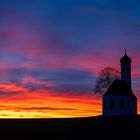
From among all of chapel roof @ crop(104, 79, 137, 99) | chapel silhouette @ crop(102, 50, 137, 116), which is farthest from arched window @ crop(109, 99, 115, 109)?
chapel roof @ crop(104, 79, 137, 99)

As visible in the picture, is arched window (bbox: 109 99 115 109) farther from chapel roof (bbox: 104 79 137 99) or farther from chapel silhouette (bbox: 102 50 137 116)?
chapel roof (bbox: 104 79 137 99)

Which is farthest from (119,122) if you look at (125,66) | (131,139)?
(125,66)

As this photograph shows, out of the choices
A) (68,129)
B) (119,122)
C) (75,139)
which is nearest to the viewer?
(75,139)

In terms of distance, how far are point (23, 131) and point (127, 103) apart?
28.6 m

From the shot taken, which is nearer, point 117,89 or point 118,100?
point 118,100

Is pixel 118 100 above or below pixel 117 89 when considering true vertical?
below

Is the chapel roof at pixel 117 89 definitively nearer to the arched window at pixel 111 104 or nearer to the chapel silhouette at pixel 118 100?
the chapel silhouette at pixel 118 100

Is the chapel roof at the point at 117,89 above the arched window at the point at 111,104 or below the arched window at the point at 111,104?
above

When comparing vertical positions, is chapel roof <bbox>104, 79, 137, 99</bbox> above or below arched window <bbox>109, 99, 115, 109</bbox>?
above

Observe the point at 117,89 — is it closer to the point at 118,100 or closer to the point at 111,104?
the point at 118,100

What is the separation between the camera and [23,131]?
41500 millimetres

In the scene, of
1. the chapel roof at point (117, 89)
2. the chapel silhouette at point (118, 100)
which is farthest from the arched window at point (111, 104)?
the chapel roof at point (117, 89)

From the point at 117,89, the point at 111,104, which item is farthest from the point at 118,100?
the point at 117,89

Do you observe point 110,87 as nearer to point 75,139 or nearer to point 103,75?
point 103,75
